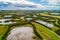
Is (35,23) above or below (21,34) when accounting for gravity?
above

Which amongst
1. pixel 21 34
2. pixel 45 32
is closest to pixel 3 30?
pixel 21 34

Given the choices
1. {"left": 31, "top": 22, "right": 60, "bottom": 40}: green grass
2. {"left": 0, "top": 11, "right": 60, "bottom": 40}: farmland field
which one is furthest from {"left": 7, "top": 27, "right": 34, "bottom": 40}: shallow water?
{"left": 31, "top": 22, "right": 60, "bottom": 40}: green grass

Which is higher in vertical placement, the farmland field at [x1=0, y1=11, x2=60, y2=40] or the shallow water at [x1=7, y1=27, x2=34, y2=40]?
the farmland field at [x1=0, y1=11, x2=60, y2=40]

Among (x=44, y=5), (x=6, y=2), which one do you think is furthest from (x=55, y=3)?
(x=6, y=2)

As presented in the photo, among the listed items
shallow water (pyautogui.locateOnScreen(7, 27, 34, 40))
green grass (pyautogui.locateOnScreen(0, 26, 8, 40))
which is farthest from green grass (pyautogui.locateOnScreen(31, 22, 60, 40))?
green grass (pyautogui.locateOnScreen(0, 26, 8, 40))

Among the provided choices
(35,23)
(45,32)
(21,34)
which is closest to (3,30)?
(21,34)

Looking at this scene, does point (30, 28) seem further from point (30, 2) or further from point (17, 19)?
point (30, 2)

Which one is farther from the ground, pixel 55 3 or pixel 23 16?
pixel 55 3

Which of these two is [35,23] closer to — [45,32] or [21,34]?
[45,32]

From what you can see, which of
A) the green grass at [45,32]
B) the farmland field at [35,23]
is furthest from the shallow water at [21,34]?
the green grass at [45,32]

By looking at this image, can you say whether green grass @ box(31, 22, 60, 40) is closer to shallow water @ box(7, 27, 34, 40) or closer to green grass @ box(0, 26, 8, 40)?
shallow water @ box(7, 27, 34, 40)

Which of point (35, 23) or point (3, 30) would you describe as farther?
point (35, 23)
